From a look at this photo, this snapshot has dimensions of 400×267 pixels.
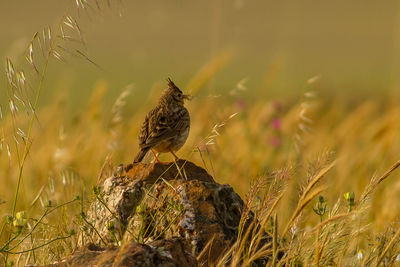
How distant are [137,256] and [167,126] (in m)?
2.57

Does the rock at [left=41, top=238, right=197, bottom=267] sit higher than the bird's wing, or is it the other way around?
the bird's wing

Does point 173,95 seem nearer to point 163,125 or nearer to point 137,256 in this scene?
point 163,125

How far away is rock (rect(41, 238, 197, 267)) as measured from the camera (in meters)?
3.01

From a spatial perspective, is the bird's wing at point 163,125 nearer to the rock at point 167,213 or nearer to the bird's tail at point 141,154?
the bird's tail at point 141,154

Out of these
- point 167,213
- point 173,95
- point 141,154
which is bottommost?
point 167,213

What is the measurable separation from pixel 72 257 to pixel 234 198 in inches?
50.3

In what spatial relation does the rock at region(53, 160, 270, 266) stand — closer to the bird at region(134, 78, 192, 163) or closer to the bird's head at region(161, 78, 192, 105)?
the bird at region(134, 78, 192, 163)

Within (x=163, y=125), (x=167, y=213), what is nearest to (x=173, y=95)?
(x=163, y=125)

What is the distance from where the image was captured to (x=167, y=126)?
18.1 feet

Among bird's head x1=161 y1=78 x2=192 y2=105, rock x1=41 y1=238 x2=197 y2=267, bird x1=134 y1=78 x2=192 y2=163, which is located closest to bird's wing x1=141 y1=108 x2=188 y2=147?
bird x1=134 y1=78 x2=192 y2=163

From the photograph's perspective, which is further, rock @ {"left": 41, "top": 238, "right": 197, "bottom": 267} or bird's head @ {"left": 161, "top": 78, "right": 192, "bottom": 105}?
bird's head @ {"left": 161, "top": 78, "right": 192, "bottom": 105}

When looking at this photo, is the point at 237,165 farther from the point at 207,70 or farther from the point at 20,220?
the point at 20,220

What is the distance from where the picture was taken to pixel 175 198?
400 centimetres

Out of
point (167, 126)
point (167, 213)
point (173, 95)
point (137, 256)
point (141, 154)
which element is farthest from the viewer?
point (173, 95)
